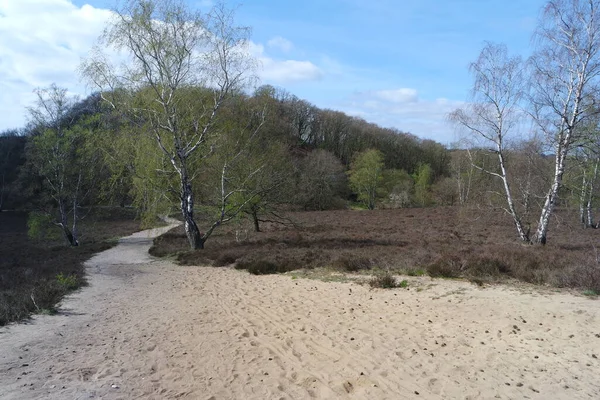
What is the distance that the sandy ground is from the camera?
17.3 feet

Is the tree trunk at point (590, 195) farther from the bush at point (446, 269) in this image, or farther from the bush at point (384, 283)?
the bush at point (384, 283)

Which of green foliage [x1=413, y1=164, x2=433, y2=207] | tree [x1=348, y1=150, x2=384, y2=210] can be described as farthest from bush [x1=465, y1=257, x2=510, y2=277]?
green foliage [x1=413, y1=164, x2=433, y2=207]

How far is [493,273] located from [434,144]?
76.3 metres

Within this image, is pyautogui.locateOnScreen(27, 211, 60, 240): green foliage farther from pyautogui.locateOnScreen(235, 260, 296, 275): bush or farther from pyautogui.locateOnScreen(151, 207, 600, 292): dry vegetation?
pyautogui.locateOnScreen(235, 260, 296, 275): bush

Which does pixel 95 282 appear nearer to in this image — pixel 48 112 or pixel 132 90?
pixel 132 90

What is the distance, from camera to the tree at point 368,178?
212 feet

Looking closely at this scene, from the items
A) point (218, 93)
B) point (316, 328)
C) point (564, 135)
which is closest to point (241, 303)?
point (316, 328)

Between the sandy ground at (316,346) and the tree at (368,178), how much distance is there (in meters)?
54.1

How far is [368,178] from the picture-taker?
64.3m

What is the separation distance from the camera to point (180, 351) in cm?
678

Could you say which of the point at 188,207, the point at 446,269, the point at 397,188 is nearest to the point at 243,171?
the point at 188,207

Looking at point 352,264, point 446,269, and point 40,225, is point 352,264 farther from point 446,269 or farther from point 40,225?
point 40,225

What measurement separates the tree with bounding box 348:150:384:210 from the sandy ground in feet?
177

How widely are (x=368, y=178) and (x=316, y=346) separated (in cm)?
5861
